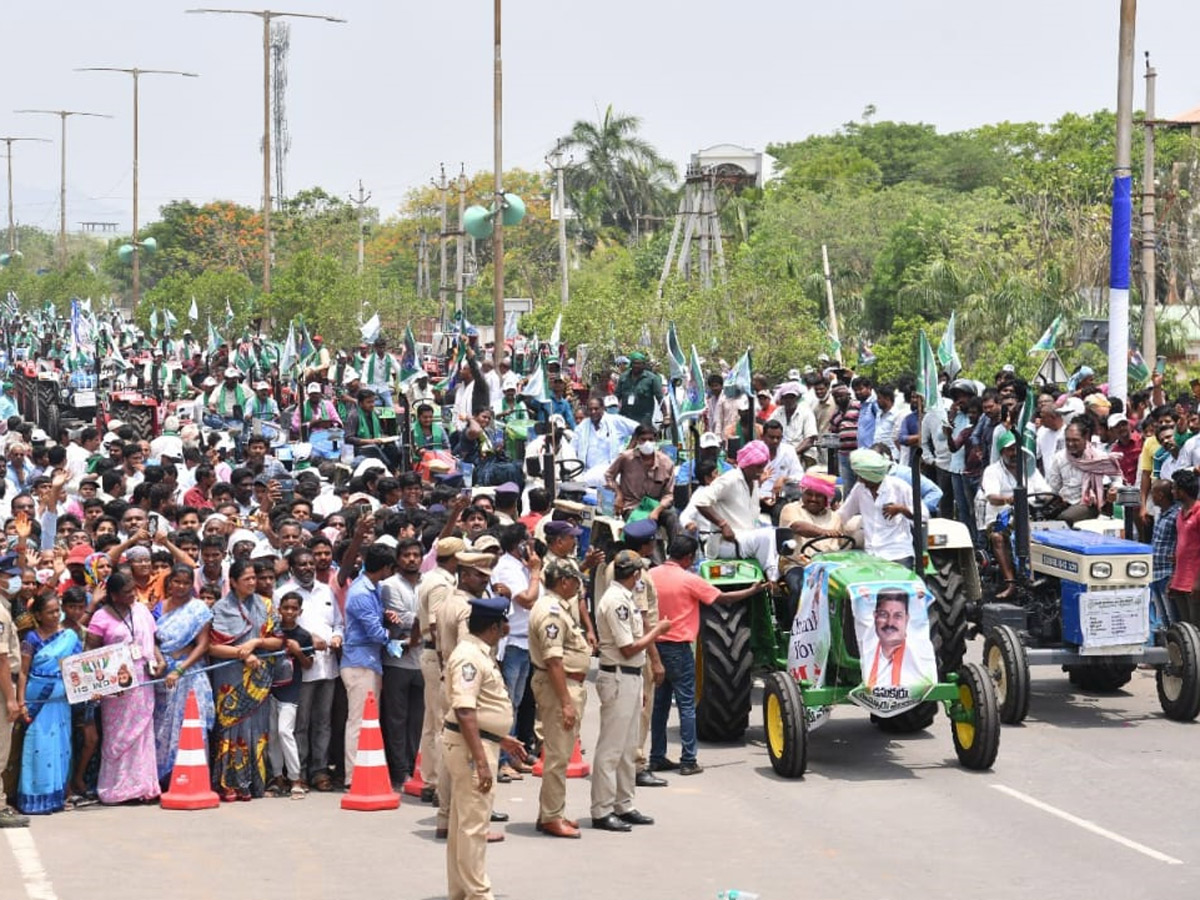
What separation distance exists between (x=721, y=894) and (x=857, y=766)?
11.3 feet

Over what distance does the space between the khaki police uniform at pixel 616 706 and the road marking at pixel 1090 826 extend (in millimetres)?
2483

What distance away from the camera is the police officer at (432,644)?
480 inches

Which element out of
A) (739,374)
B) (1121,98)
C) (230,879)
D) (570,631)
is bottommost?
(230,879)

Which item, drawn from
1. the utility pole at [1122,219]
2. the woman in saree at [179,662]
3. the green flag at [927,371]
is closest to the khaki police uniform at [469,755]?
the woman in saree at [179,662]

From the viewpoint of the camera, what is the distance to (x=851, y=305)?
62.2m

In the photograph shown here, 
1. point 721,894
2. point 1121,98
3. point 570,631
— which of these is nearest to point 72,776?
point 570,631

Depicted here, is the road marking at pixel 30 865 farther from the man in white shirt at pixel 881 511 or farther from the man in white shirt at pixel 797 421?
the man in white shirt at pixel 797 421

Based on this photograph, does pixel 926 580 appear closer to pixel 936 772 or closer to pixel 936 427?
pixel 936 772

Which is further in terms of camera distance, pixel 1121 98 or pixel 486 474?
pixel 1121 98

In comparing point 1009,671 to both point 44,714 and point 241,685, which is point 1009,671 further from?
point 44,714

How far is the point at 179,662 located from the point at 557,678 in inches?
107

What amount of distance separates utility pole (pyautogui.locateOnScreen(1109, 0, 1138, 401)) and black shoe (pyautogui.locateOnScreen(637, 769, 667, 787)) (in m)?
12.0

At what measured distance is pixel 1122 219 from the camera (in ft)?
79.1

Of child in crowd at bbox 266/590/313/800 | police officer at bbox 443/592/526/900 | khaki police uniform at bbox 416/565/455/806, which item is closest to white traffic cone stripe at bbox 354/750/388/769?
khaki police uniform at bbox 416/565/455/806
